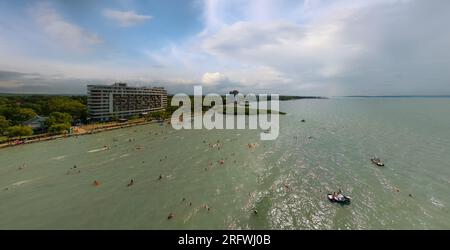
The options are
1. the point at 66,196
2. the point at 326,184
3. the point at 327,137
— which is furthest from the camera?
the point at 327,137

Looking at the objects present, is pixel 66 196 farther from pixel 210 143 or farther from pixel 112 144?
pixel 210 143

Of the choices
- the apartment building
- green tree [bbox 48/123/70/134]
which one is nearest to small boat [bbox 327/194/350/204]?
green tree [bbox 48/123/70/134]

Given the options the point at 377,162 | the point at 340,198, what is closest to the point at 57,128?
the point at 340,198

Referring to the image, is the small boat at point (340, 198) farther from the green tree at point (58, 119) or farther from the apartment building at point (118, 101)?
the apartment building at point (118, 101)

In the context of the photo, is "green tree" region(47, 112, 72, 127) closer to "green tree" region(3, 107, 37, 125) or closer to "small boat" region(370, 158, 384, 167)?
"green tree" region(3, 107, 37, 125)

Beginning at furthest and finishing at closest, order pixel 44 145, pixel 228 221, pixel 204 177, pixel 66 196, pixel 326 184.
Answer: pixel 44 145
pixel 204 177
pixel 326 184
pixel 66 196
pixel 228 221

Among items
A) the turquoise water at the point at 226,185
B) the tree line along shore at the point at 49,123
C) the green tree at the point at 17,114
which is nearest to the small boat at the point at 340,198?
the turquoise water at the point at 226,185

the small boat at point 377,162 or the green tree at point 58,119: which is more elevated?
the green tree at point 58,119

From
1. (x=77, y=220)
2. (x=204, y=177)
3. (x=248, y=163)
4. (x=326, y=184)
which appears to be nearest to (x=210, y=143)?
(x=248, y=163)
